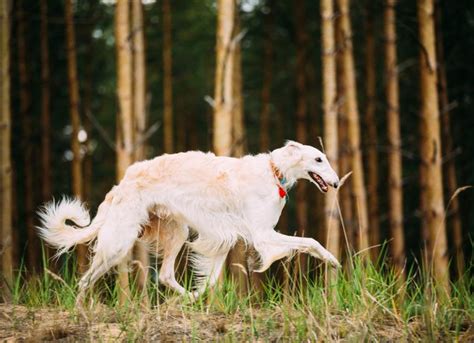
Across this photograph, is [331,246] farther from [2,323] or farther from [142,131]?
[2,323]

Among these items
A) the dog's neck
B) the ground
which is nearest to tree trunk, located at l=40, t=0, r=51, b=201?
the dog's neck

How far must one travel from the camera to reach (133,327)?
4.05m

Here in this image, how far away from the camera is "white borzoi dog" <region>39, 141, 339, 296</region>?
5.47 meters

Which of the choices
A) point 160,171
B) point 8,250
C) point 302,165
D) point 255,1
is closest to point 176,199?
point 160,171

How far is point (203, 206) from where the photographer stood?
18.6 ft

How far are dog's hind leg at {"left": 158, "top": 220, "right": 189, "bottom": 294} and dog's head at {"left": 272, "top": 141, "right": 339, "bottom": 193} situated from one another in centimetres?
123

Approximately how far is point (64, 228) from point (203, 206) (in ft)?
4.51

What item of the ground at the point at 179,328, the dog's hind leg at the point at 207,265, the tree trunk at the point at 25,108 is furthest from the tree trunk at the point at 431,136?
the tree trunk at the point at 25,108

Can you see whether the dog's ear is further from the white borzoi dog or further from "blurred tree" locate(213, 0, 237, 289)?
"blurred tree" locate(213, 0, 237, 289)

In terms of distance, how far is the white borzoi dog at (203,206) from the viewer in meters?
5.47

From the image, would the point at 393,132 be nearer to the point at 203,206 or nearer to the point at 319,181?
the point at 319,181

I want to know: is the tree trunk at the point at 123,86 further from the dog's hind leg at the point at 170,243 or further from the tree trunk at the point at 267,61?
the tree trunk at the point at 267,61

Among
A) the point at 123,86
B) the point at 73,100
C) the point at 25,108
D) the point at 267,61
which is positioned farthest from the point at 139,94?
the point at 267,61

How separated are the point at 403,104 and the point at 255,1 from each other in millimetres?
5380
